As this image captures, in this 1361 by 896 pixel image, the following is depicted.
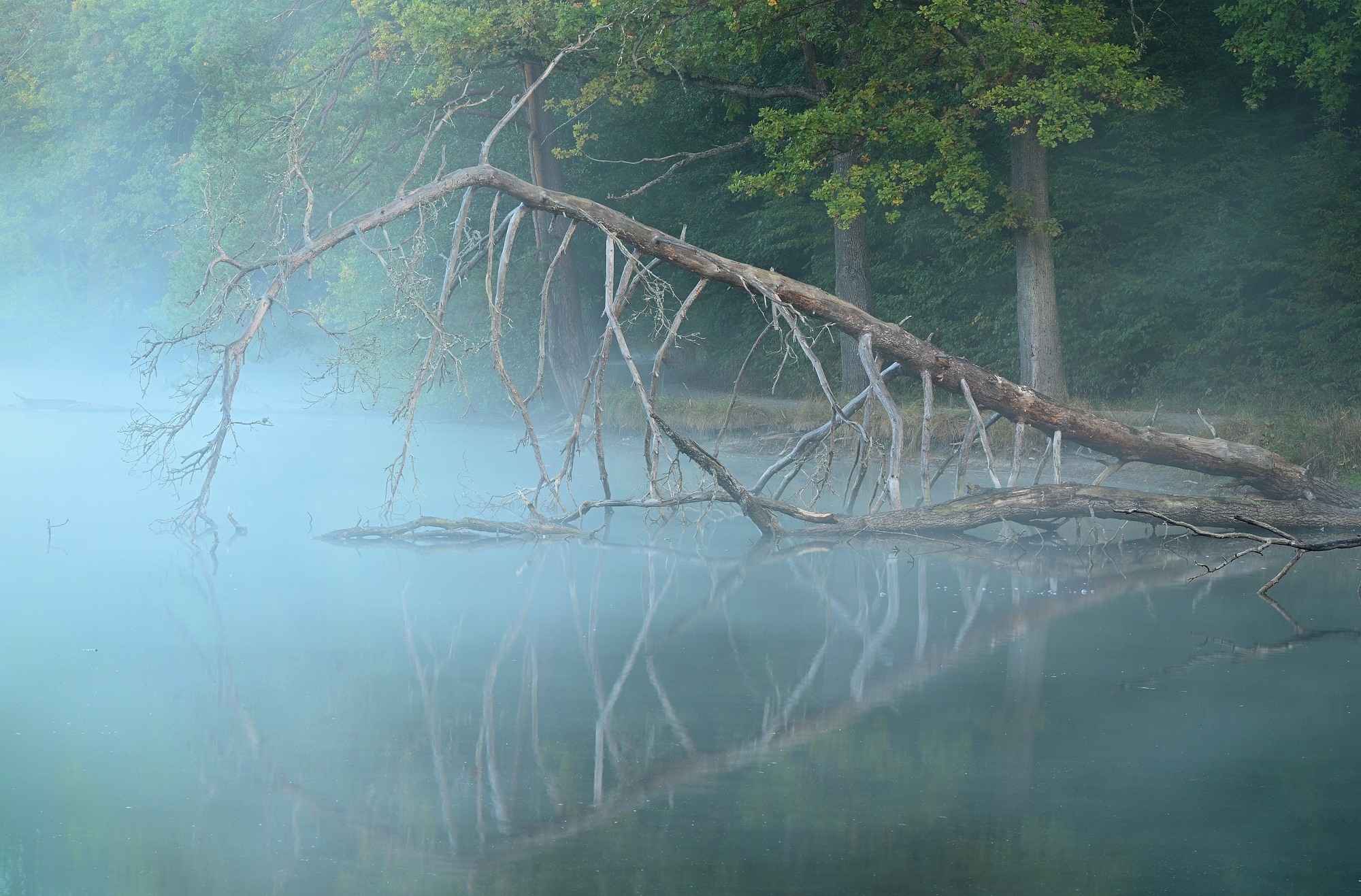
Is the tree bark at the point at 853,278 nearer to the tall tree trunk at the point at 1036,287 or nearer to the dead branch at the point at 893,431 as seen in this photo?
the tall tree trunk at the point at 1036,287

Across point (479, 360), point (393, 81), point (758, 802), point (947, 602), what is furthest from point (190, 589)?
point (479, 360)

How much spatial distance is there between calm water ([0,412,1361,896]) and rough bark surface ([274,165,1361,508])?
0.79 meters

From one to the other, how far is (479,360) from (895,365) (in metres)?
15.8

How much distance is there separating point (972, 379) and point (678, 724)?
545 cm

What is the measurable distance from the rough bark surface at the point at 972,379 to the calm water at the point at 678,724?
2.60 feet

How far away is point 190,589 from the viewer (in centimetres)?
974

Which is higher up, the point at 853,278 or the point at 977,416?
the point at 853,278

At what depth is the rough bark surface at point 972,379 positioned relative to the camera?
10609mm

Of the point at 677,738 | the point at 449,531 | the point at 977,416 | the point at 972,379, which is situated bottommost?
the point at 677,738

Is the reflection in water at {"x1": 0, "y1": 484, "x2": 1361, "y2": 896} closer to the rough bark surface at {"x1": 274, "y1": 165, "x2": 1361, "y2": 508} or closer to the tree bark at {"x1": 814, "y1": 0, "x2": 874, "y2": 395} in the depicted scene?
the rough bark surface at {"x1": 274, "y1": 165, "x2": 1361, "y2": 508}

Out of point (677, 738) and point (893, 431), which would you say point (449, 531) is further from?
point (677, 738)

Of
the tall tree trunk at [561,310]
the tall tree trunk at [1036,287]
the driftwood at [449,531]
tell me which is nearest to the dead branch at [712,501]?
the driftwood at [449,531]

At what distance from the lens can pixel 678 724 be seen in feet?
20.4

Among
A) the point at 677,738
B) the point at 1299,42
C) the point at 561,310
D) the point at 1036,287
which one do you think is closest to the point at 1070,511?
the point at 677,738
